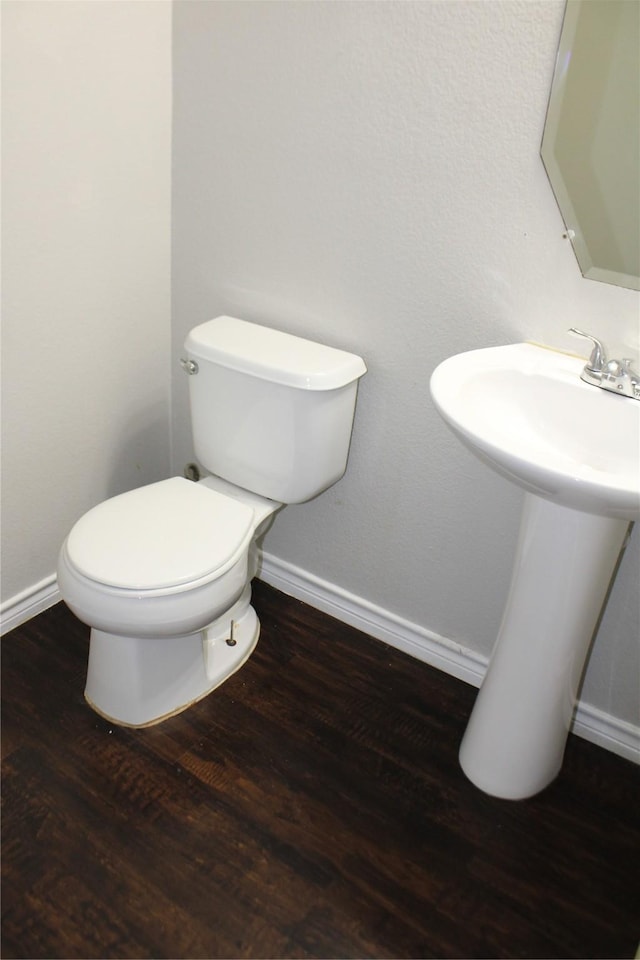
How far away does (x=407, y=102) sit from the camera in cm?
159

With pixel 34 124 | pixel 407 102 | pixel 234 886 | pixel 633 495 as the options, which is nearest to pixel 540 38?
pixel 407 102

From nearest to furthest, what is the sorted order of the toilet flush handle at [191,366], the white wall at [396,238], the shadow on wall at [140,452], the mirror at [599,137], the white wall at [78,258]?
the mirror at [599,137]
the white wall at [396,238]
the white wall at [78,258]
the toilet flush handle at [191,366]
the shadow on wall at [140,452]

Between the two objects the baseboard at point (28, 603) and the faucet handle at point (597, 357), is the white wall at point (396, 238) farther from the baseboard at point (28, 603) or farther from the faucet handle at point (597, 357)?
the baseboard at point (28, 603)

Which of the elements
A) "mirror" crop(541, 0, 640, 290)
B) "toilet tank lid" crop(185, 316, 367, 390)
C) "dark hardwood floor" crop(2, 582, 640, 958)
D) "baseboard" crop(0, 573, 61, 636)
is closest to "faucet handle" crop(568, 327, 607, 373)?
"mirror" crop(541, 0, 640, 290)

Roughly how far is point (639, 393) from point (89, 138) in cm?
125

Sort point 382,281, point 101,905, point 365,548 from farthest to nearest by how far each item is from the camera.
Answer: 1. point 365,548
2. point 382,281
3. point 101,905

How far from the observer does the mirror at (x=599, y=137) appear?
4.50 ft

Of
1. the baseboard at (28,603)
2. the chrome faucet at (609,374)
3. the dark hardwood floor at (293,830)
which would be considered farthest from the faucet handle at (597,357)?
the baseboard at (28,603)

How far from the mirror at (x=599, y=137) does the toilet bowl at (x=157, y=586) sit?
34.4 inches

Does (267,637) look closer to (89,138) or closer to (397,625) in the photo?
(397,625)

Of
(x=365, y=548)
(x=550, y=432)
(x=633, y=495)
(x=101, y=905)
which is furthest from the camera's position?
(x=365, y=548)

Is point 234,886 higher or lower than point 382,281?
lower

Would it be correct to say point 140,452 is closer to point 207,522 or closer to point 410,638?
point 207,522

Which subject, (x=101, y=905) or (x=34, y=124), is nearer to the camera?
(x=101, y=905)
